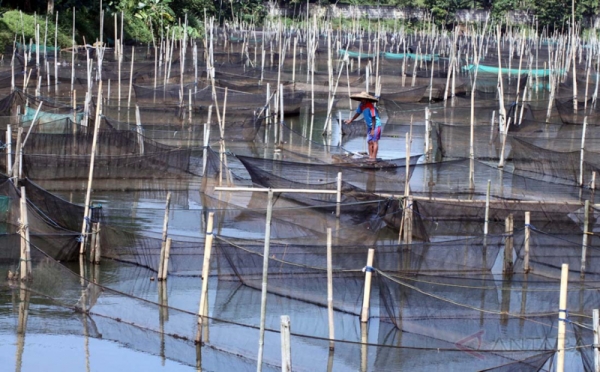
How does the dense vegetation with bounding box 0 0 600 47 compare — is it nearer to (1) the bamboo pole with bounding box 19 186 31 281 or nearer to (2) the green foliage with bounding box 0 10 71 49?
(2) the green foliage with bounding box 0 10 71 49

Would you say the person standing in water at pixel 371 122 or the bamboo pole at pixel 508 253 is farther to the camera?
the person standing in water at pixel 371 122

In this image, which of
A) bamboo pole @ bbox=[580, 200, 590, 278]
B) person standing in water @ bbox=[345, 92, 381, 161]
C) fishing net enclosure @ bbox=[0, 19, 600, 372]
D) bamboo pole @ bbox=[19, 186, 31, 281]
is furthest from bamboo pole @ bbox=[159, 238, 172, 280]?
person standing in water @ bbox=[345, 92, 381, 161]

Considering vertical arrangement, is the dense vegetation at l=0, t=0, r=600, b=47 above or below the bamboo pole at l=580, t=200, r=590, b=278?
above

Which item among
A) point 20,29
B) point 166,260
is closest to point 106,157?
point 166,260

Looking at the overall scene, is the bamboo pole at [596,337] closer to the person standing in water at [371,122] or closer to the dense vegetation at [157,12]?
the person standing in water at [371,122]

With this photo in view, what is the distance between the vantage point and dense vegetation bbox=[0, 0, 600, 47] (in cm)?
2339

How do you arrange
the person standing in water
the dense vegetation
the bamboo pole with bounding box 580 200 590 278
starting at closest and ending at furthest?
the bamboo pole with bounding box 580 200 590 278 → the person standing in water → the dense vegetation

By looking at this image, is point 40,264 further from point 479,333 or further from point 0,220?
point 479,333

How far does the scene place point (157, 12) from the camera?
28.9 metres

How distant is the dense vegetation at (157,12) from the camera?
76.7 ft

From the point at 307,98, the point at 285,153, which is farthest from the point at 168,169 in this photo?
the point at 307,98

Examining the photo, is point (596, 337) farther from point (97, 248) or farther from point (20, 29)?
point (20, 29)

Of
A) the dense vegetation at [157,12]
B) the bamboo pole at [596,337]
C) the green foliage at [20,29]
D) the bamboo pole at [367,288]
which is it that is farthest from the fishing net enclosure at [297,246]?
the green foliage at [20,29]

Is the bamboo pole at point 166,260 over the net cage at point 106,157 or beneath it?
beneath
